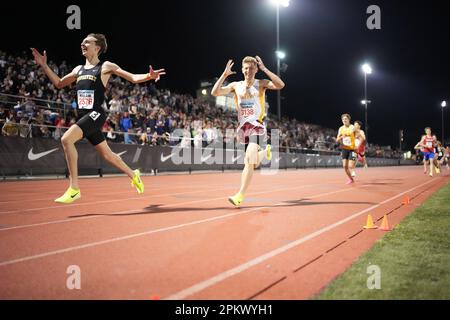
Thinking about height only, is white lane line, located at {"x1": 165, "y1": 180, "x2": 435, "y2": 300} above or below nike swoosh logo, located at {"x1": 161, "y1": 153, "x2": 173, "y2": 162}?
below

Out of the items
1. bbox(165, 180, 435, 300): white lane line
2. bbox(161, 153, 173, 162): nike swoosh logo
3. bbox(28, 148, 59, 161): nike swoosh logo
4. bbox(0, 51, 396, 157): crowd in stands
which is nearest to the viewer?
bbox(165, 180, 435, 300): white lane line

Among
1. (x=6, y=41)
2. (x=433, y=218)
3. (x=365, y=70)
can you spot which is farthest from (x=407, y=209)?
(x=365, y=70)

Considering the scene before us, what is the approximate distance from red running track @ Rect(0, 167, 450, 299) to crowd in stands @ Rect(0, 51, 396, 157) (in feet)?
30.5

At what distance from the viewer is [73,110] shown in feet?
55.2

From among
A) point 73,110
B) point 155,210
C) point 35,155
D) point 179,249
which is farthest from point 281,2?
point 179,249

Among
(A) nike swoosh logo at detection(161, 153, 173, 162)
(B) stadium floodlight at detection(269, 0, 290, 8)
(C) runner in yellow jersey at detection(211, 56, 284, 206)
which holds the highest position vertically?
(B) stadium floodlight at detection(269, 0, 290, 8)

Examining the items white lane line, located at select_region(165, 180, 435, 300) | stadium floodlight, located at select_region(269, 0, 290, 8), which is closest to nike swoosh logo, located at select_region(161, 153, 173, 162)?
stadium floodlight, located at select_region(269, 0, 290, 8)

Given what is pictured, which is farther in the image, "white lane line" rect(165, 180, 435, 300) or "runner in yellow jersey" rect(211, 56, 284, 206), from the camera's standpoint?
"runner in yellow jersey" rect(211, 56, 284, 206)

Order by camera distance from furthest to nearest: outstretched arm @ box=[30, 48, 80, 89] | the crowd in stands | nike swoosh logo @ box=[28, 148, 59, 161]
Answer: the crowd in stands < nike swoosh logo @ box=[28, 148, 59, 161] < outstretched arm @ box=[30, 48, 80, 89]

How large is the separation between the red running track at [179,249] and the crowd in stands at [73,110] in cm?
930

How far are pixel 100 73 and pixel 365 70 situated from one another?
144ft

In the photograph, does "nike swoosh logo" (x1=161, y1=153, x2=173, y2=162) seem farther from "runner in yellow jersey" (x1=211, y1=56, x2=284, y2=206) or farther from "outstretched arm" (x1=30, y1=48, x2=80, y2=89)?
"runner in yellow jersey" (x1=211, y1=56, x2=284, y2=206)

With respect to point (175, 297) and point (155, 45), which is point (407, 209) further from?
point (155, 45)

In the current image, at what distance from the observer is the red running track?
8.53 ft
